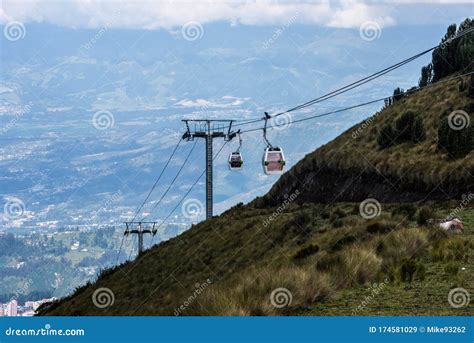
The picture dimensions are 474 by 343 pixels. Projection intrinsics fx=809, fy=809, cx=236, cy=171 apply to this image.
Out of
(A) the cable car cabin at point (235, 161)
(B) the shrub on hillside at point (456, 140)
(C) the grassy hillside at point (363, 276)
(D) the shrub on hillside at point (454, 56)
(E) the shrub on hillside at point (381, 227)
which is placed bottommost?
(C) the grassy hillside at point (363, 276)

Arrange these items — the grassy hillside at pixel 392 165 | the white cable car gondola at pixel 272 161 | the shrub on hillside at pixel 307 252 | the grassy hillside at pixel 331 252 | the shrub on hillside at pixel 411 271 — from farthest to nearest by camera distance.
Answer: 1. the grassy hillside at pixel 392 165
2. the white cable car gondola at pixel 272 161
3. the shrub on hillside at pixel 307 252
4. the shrub on hillside at pixel 411 271
5. the grassy hillside at pixel 331 252

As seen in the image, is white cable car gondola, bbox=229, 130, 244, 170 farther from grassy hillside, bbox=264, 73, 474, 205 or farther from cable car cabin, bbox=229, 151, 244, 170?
grassy hillside, bbox=264, 73, 474, 205

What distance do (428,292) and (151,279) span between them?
3080 cm

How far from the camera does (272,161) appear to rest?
36031 millimetres

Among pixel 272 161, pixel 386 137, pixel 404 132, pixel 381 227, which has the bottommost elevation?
pixel 381 227

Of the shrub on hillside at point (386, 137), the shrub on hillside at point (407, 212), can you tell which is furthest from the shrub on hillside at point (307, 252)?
the shrub on hillside at point (386, 137)

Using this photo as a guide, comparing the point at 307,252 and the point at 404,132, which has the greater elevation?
the point at 404,132

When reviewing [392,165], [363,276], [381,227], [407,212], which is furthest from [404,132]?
[363,276]

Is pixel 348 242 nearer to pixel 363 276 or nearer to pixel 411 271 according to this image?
pixel 411 271

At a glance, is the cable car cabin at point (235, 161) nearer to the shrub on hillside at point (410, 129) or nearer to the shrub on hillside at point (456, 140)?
the shrub on hillside at point (456, 140)

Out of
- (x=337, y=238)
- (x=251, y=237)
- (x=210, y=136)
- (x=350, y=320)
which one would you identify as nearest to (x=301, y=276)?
(x=350, y=320)

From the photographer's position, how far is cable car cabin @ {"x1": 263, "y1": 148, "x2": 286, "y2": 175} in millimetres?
35938

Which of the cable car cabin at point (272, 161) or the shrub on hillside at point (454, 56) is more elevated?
the shrub on hillside at point (454, 56)

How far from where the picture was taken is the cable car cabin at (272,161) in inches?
1415
